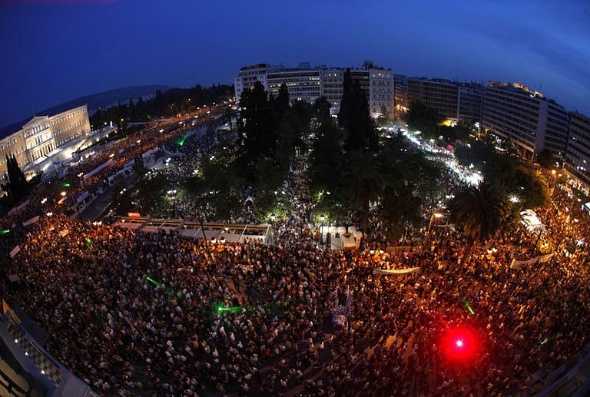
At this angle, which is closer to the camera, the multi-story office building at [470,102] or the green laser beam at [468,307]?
the green laser beam at [468,307]

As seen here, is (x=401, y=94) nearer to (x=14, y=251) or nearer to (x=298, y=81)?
(x=298, y=81)

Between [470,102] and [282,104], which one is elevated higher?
[282,104]

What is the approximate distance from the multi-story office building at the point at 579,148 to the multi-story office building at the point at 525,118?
2.05 meters

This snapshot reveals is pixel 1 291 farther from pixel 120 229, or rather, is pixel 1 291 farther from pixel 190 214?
pixel 190 214

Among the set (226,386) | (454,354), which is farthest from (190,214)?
(454,354)

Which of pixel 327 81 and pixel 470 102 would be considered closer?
pixel 470 102

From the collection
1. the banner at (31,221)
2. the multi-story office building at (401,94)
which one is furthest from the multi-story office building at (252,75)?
the banner at (31,221)

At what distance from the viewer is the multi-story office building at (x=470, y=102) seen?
284 feet

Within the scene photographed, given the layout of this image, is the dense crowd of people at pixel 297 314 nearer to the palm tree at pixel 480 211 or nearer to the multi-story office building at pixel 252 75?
the palm tree at pixel 480 211

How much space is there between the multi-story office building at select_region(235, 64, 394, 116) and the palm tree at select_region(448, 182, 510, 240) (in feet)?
241

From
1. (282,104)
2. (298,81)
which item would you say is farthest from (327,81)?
(282,104)

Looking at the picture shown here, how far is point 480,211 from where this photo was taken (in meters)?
24.4

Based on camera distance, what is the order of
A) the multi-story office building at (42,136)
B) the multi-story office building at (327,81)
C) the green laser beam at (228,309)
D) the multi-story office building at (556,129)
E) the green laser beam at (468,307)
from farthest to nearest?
the multi-story office building at (327,81)
the multi-story office building at (42,136)
the multi-story office building at (556,129)
the green laser beam at (228,309)
the green laser beam at (468,307)

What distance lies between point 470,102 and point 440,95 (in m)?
8.85
